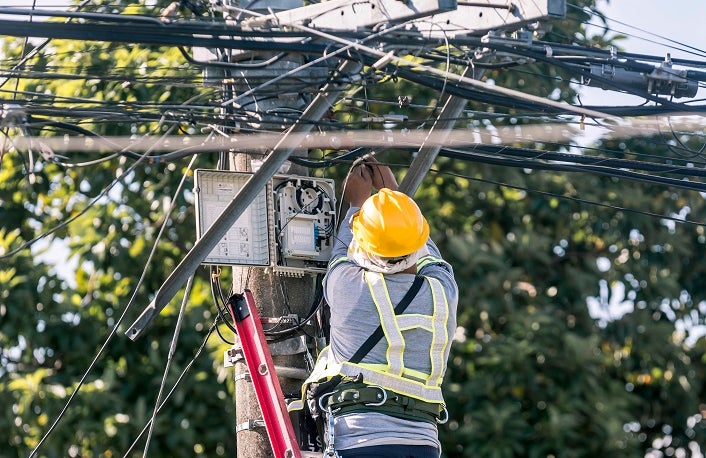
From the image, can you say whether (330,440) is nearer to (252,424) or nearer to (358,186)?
(252,424)

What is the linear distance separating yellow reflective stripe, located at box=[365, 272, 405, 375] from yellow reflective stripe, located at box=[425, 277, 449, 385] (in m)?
0.14

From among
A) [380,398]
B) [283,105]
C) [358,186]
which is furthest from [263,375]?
[283,105]

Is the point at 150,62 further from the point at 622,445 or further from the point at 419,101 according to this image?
the point at 622,445

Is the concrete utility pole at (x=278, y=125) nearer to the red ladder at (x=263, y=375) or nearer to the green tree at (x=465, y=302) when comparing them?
the red ladder at (x=263, y=375)

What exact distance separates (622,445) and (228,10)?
5725 mm

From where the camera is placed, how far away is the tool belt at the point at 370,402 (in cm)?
584

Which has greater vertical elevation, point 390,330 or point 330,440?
point 390,330

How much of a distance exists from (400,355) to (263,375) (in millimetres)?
645

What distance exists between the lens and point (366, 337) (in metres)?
5.90

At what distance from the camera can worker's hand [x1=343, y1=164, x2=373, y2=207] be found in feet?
22.0

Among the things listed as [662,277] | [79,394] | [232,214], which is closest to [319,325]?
[232,214]

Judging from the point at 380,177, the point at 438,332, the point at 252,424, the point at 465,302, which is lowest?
the point at 465,302

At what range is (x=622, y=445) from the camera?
11.1 metres

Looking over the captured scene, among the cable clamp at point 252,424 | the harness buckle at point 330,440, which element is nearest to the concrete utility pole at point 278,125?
the cable clamp at point 252,424
